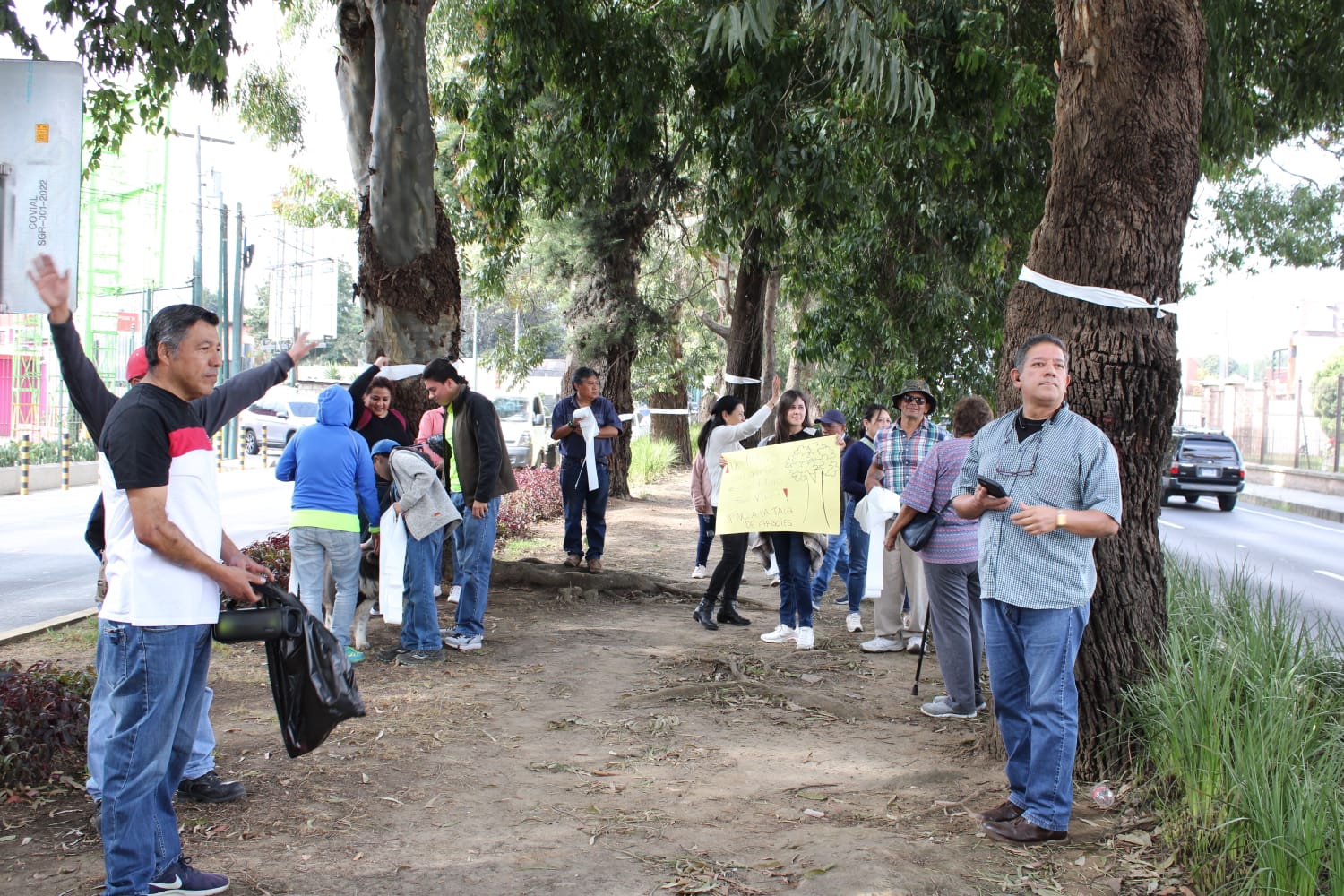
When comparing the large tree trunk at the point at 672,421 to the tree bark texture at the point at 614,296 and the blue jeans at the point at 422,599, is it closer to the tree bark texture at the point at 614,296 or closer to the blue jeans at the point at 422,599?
the tree bark texture at the point at 614,296

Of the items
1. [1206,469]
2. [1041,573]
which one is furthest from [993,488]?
[1206,469]

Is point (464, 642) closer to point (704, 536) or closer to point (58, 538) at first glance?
point (704, 536)

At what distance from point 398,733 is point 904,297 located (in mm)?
10560

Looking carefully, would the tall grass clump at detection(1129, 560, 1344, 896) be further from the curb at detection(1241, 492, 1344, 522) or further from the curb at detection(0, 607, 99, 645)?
the curb at detection(1241, 492, 1344, 522)

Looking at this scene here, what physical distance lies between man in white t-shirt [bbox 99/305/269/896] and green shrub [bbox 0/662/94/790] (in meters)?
1.37

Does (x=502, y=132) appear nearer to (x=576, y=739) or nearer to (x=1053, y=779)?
(x=576, y=739)

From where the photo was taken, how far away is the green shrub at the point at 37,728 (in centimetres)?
477

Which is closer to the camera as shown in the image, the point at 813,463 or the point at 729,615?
the point at 813,463

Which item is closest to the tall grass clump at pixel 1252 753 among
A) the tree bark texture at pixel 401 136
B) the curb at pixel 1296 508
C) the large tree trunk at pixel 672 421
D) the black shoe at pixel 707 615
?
the black shoe at pixel 707 615

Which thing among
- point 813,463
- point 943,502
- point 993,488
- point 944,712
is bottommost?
point 944,712

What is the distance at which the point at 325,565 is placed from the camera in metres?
7.21

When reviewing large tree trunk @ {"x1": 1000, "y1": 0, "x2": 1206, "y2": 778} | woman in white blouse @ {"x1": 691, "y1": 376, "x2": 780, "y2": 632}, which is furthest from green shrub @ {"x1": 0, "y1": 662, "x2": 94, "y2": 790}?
woman in white blouse @ {"x1": 691, "y1": 376, "x2": 780, "y2": 632}

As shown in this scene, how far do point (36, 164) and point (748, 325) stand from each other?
1153 centimetres

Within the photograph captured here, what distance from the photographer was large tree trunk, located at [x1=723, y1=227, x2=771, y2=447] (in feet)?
51.3
